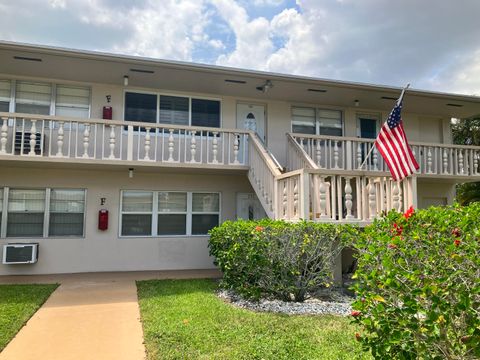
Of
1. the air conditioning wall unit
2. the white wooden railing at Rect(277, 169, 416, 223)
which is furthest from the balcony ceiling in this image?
the air conditioning wall unit

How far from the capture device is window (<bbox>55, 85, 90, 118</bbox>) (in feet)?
31.5

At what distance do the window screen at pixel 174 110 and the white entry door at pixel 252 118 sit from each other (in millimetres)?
1634

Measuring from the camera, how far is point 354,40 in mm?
10539

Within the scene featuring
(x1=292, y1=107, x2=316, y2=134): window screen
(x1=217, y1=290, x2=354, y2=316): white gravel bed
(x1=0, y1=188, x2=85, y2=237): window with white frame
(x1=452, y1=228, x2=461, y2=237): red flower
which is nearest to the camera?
(x1=452, y1=228, x2=461, y2=237): red flower

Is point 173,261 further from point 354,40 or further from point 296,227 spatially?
point 354,40

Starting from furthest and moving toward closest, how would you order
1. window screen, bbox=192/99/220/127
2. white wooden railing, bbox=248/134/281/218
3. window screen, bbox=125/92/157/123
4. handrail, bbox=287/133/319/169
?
window screen, bbox=192/99/220/127 → window screen, bbox=125/92/157/123 → handrail, bbox=287/133/319/169 → white wooden railing, bbox=248/134/281/218

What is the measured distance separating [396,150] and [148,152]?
5674 mm

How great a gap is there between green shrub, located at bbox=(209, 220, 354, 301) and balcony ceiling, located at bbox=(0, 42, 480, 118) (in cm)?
470

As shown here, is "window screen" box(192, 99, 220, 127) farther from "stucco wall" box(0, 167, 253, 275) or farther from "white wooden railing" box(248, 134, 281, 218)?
"white wooden railing" box(248, 134, 281, 218)

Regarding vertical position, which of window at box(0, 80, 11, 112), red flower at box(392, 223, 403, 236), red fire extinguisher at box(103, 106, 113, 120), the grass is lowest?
the grass

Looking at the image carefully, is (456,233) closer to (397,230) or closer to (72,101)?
(397,230)

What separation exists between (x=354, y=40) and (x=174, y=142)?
6107 mm

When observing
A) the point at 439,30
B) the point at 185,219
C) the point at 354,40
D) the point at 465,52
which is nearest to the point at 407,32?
the point at 439,30

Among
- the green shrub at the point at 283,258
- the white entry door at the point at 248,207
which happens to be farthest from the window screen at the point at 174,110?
the green shrub at the point at 283,258
